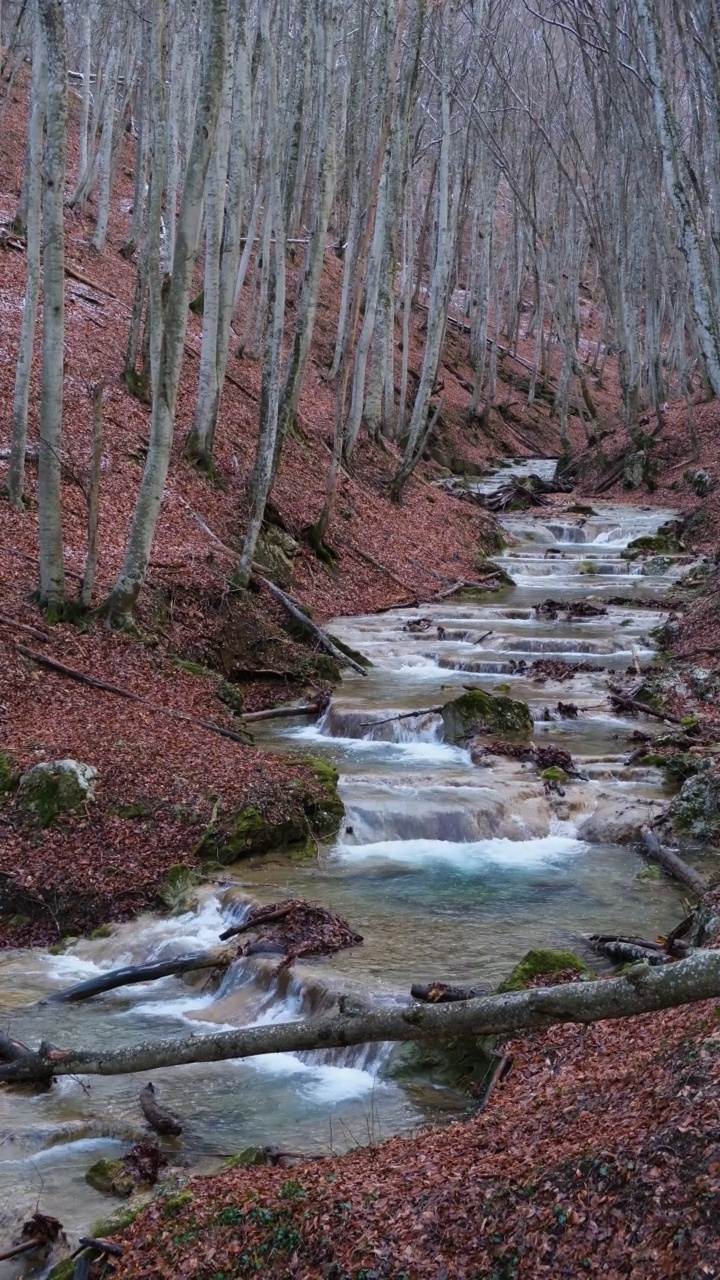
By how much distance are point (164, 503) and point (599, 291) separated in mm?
38686

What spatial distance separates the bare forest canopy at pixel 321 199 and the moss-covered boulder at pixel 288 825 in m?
3.13

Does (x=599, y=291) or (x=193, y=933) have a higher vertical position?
(x=599, y=291)

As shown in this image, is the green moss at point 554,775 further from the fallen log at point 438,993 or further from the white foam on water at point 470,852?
the fallen log at point 438,993

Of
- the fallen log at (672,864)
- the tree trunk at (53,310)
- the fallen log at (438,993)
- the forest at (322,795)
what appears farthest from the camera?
→ the tree trunk at (53,310)

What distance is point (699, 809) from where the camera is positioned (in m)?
8.01

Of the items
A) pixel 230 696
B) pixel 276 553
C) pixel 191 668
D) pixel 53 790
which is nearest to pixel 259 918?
pixel 53 790

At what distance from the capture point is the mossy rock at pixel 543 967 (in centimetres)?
507

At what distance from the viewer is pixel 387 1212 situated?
3256 mm

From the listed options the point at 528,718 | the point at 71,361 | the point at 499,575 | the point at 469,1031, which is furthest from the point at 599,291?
the point at 469,1031

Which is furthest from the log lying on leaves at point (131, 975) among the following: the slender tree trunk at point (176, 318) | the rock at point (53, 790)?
the slender tree trunk at point (176, 318)

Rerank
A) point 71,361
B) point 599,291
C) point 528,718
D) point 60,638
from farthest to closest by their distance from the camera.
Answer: point 599,291 → point 71,361 → point 528,718 → point 60,638

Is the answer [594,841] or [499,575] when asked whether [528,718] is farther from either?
[499,575]

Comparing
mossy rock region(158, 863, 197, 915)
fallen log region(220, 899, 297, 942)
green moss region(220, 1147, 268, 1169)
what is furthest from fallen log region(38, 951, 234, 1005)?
green moss region(220, 1147, 268, 1169)

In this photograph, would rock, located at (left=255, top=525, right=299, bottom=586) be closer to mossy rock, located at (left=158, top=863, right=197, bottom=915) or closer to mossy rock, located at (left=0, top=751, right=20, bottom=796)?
mossy rock, located at (left=0, top=751, right=20, bottom=796)
